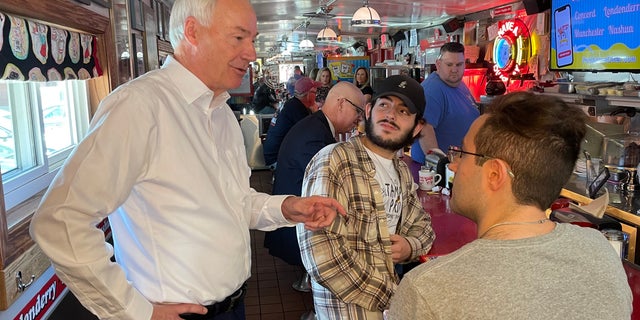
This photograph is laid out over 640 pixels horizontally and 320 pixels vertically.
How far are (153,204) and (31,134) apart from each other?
169 cm

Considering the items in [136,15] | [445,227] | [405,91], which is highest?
[136,15]

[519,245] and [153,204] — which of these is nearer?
[519,245]

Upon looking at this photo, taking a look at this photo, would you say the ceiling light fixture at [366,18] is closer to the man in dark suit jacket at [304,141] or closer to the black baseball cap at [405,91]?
the man in dark suit jacket at [304,141]

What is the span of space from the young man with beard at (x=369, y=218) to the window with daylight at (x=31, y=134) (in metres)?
1.31

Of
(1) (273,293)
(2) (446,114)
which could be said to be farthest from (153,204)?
(2) (446,114)

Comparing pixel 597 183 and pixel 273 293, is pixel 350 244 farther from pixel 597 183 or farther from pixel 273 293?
pixel 273 293

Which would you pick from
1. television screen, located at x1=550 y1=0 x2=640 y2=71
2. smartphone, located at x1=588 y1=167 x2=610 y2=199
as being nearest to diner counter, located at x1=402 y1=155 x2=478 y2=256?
smartphone, located at x1=588 y1=167 x2=610 y2=199

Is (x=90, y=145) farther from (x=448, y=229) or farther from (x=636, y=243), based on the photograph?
(x=636, y=243)

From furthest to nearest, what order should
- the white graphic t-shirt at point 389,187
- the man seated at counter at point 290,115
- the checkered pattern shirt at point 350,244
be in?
the man seated at counter at point 290,115 < the white graphic t-shirt at point 389,187 < the checkered pattern shirt at point 350,244

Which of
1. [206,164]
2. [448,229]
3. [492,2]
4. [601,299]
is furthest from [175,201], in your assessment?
[492,2]

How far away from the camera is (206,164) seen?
1586mm

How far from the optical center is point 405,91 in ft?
7.81

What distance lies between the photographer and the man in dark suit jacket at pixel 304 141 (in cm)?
361

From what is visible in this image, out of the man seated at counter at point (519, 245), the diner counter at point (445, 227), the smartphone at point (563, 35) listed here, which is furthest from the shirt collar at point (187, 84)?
the smartphone at point (563, 35)
